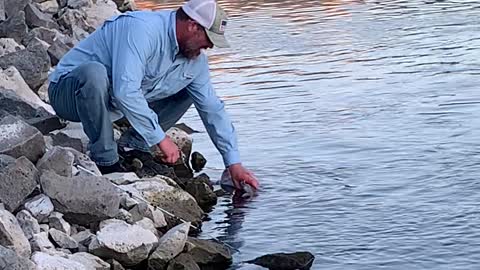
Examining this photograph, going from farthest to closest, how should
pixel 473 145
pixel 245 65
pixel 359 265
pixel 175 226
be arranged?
pixel 245 65, pixel 473 145, pixel 175 226, pixel 359 265

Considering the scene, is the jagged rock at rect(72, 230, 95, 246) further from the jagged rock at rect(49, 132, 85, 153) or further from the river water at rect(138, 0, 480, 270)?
the jagged rock at rect(49, 132, 85, 153)

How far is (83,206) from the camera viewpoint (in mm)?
5566

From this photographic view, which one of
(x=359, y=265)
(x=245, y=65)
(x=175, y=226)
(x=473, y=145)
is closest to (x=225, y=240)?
(x=175, y=226)

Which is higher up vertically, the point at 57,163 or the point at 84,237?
the point at 57,163

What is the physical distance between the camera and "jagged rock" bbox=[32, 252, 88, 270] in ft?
16.1

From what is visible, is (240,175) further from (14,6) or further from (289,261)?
(14,6)

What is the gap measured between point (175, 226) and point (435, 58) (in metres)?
5.87

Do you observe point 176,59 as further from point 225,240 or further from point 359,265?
point 359,265

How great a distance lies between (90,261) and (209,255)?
24.8 inches

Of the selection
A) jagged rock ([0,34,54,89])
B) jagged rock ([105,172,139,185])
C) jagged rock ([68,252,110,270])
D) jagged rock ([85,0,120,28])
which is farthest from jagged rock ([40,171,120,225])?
jagged rock ([85,0,120,28])

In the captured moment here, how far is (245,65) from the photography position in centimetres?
1210

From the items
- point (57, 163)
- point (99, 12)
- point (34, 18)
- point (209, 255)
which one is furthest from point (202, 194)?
point (99, 12)

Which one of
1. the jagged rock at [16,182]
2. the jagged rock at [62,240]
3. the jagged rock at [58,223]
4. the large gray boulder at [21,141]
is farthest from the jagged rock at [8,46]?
the jagged rock at [62,240]

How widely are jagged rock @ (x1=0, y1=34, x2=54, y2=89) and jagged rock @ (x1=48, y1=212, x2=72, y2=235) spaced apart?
2737mm
